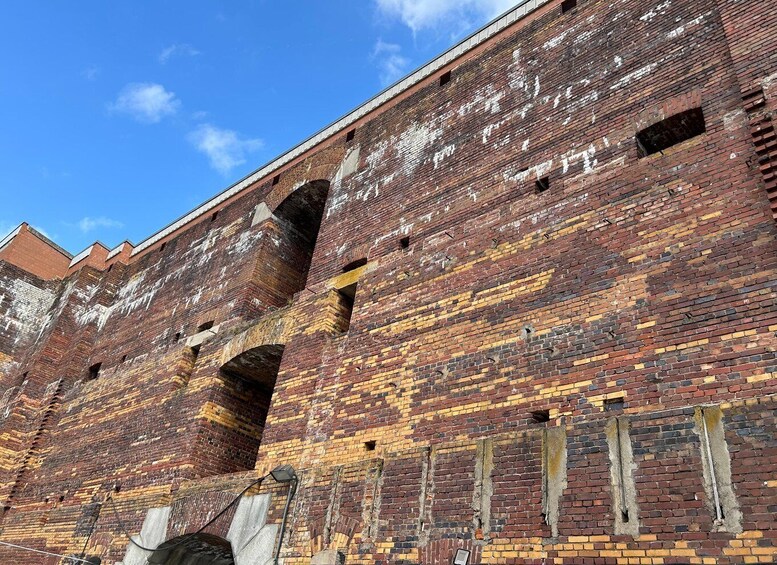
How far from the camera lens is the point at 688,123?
732 centimetres

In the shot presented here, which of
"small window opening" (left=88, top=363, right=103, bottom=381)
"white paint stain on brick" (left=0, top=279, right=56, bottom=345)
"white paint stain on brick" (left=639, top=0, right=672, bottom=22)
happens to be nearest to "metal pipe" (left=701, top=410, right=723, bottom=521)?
"white paint stain on brick" (left=639, top=0, right=672, bottom=22)

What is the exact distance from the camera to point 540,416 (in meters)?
6.42

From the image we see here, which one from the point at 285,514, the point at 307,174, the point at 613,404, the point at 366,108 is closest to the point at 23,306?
the point at 307,174

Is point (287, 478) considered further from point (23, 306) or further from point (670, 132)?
point (23, 306)

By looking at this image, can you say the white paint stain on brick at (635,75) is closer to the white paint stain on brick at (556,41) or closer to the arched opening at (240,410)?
the white paint stain on brick at (556,41)

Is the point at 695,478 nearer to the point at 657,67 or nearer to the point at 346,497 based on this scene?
the point at 346,497

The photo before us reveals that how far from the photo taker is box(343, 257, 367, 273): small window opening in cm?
1018

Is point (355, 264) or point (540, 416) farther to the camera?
point (355, 264)

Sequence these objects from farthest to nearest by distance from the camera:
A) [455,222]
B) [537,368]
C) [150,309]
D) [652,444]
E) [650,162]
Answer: [150,309], [455,222], [650,162], [537,368], [652,444]

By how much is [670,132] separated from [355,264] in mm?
5143

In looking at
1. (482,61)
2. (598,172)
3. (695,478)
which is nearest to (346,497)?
(695,478)

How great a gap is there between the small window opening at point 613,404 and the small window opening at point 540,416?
638 millimetres

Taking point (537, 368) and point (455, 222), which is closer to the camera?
point (537, 368)

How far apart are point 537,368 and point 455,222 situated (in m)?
2.98
